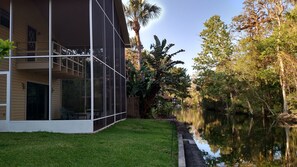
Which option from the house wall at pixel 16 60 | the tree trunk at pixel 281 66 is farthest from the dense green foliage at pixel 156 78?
the house wall at pixel 16 60

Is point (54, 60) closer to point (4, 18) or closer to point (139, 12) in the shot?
point (4, 18)

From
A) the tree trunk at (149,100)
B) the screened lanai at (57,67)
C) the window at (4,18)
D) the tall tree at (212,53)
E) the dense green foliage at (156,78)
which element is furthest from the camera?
the tall tree at (212,53)

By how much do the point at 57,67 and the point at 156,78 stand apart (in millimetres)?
10049

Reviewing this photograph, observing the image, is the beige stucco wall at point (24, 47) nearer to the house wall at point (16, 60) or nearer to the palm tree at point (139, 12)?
the house wall at point (16, 60)

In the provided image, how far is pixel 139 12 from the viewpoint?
28.2m

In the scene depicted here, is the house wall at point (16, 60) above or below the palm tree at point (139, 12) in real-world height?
below

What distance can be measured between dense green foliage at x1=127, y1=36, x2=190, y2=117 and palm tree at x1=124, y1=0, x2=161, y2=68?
6.45 meters

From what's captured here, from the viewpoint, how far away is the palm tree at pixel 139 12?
1102 inches

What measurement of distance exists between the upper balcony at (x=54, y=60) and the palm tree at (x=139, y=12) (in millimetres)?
15921

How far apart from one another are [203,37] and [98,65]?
3515cm

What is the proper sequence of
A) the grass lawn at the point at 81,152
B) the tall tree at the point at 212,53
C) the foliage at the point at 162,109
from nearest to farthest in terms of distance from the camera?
the grass lawn at the point at 81,152
the foliage at the point at 162,109
the tall tree at the point at 212,53

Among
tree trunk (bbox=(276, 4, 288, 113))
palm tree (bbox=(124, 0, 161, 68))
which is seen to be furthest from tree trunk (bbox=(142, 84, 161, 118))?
tree trunk (bbox=(276, 4, 288, 113))

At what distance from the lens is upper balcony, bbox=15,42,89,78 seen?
12.0 metres

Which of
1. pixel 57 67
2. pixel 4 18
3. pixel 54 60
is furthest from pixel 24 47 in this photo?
pixel 57 67
